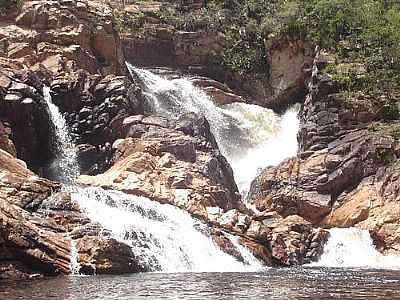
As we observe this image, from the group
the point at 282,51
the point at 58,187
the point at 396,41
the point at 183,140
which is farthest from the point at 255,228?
the point at 282,51

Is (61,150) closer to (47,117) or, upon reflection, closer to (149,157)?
(47,117)

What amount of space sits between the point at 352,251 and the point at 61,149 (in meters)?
15.7

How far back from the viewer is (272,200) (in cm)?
3353

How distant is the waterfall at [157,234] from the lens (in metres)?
20.9

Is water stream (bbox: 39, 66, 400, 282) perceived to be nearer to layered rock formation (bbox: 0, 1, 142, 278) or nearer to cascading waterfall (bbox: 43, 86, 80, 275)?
cascading waterfall (bbox: 43, 86, 80, 275)

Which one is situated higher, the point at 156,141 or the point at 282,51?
the point at 282,51

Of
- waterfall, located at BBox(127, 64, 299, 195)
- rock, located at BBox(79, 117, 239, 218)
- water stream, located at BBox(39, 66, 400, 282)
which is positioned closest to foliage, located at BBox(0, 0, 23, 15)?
water stream, located at BBox(39, 66, 400, 282)

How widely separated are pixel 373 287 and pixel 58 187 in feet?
40.6

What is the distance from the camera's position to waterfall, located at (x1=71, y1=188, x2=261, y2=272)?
20.9m

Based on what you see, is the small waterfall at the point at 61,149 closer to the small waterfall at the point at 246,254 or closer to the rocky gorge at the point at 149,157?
the rocky gorge at the point at 149,157

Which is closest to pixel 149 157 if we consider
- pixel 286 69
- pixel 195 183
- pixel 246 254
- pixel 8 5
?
pixel 195 183

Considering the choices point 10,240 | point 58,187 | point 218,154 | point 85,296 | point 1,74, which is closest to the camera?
point 85,296

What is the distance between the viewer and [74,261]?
1831 cm

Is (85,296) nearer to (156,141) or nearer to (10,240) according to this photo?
(10,240)
